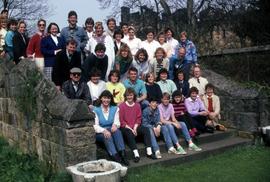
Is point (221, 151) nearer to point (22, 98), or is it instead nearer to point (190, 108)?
point (190, 108)

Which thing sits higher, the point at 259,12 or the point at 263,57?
the point at 259,12

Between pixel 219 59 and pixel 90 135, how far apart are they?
7.77 metres

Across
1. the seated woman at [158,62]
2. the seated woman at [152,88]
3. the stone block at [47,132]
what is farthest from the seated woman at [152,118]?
the stone block at [47,132]

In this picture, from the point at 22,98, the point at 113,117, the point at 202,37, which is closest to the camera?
the point at 113,117

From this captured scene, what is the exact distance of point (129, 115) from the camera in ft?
24.0

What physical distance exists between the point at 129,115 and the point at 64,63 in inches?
64.0

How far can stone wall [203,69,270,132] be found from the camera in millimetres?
8672

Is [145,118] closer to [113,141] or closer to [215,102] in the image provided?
[113,141]

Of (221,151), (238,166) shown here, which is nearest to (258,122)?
(221,151)

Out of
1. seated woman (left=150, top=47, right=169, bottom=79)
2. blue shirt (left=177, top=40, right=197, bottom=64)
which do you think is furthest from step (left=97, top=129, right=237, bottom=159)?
blue shirt (left=177, top=40, right=197, bottom=64)

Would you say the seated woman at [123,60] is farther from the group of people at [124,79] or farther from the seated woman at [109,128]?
the seated woman at [109,128]

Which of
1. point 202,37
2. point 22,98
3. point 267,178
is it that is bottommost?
point 267,178

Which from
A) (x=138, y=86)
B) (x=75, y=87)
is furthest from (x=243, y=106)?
(x=75, y=87)

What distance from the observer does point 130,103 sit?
293 inches
